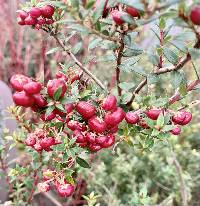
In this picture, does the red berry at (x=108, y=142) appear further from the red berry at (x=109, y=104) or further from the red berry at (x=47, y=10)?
the red berry at (x=47, y=10)

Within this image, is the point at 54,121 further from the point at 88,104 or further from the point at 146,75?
the point at 146,75

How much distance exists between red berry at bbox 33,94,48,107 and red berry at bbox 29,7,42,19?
8.1 inches

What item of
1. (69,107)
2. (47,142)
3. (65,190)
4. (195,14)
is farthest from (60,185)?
(195,14)

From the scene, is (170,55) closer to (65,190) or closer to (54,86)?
(54,86)

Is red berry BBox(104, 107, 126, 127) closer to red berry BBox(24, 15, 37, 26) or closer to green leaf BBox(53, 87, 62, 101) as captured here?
green leaf BBox(53, 87, 62, 101)

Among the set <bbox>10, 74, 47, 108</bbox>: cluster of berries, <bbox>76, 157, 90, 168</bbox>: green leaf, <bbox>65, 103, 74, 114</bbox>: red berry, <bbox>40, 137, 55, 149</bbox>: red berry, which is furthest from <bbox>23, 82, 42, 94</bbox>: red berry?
<bbox>76, 157, 90, 168</bbox>: green leaf

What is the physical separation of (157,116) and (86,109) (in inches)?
7.6

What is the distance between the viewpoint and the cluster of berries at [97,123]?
0.93 m

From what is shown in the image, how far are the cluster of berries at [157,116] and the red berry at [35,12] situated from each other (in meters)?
0.32

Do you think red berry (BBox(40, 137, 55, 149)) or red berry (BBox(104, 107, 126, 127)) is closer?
red berry (BBox(104, 107, 126, 127))

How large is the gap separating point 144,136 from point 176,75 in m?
0.25

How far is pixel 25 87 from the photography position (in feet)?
2.79

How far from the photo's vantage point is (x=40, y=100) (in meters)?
0.90

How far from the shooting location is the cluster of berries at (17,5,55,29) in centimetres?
97
